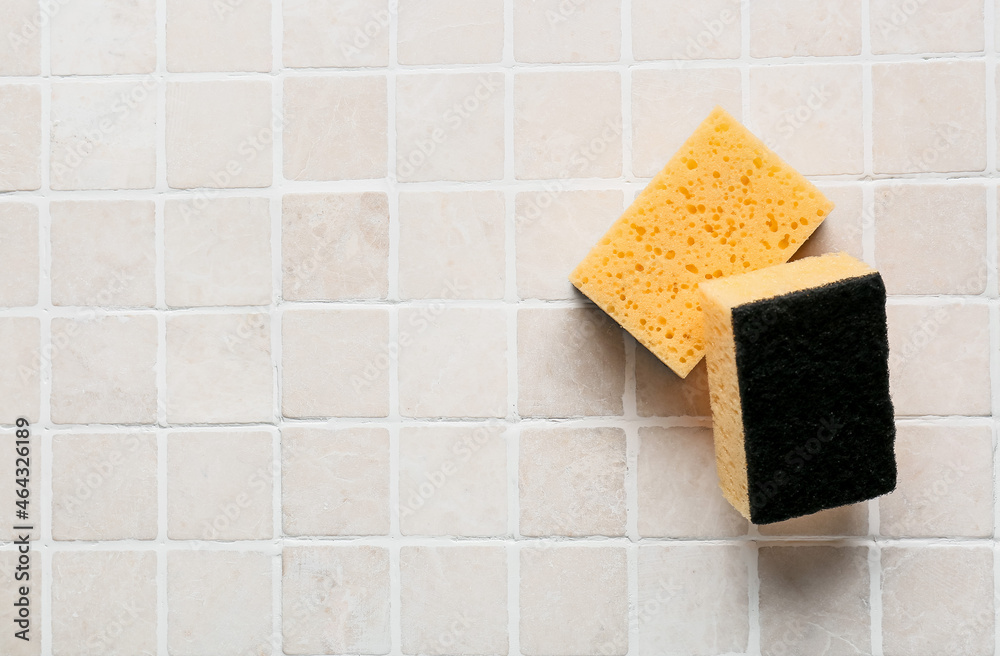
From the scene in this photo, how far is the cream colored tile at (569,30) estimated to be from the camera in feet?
2.94

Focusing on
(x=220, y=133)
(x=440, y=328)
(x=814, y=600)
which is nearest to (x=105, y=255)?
(x=220, y=133)

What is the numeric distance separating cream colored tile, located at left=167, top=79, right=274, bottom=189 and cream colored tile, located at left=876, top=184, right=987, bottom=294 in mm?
781

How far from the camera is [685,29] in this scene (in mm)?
894

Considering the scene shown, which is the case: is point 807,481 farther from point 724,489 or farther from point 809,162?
point 809,162

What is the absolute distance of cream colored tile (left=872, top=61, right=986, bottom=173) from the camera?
2.90ft

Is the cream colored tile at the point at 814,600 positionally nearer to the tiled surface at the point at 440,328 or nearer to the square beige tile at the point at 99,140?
the tiled surface at the point at 440,328

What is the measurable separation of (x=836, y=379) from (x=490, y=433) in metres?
0.41

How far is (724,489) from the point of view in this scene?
34.2 inches

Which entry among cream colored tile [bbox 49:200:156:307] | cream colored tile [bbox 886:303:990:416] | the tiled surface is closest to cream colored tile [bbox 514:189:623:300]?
the tiled surface

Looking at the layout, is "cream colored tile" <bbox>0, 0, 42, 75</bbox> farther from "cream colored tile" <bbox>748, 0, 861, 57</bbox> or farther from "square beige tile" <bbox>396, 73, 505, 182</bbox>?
"cream colored tile" <bbox>748, 0, 861, 57</bbox>

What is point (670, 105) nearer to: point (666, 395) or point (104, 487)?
point (666, 395)

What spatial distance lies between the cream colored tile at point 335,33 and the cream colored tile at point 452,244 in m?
0.19

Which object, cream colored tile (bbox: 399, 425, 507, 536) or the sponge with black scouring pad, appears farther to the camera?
cream colored tile (bbox: 399, 425, 507, 536)

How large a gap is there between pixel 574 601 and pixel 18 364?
2.58 feet
